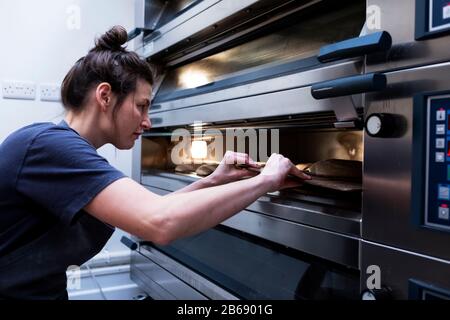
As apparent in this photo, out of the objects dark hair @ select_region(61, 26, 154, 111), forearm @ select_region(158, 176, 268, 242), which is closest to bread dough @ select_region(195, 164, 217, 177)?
dark hair @ select_region(61, 26, 154, 111)

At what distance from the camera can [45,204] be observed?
71cm

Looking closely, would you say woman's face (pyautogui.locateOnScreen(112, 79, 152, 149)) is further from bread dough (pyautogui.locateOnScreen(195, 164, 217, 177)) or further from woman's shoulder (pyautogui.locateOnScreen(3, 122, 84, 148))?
bread dough (pyautogui.locateOnScreen(195, 164, 217, 177))

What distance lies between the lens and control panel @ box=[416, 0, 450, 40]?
535 mm

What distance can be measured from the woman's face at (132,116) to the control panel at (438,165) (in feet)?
1.97

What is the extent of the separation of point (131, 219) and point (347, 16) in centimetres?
61

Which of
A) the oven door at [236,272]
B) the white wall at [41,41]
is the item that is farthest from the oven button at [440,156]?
the white wall at [41,41]

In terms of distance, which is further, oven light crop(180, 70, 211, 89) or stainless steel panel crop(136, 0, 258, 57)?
oven light crop(180, 70, 211, 89)

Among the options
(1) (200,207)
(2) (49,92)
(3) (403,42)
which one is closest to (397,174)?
(3) (403,42)

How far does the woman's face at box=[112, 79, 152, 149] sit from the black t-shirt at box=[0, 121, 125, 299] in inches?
5.1

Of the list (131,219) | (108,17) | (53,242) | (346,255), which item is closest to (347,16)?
(346,255)

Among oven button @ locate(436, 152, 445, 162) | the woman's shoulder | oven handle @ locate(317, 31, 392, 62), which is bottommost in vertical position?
oven button @ locate(436, 152, 445, 162)

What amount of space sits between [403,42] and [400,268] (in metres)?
0.36

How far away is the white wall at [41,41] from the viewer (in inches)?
66.7

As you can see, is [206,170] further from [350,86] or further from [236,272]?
[350,86]
